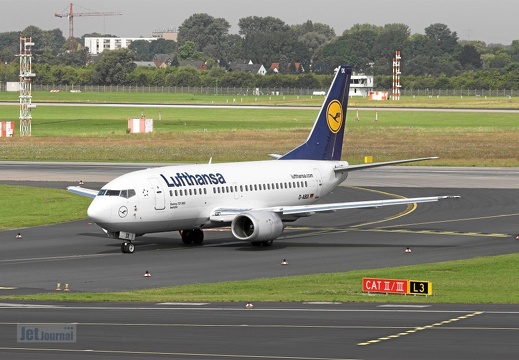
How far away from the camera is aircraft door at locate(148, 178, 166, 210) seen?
54.0 metres

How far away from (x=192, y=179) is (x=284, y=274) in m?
9.81

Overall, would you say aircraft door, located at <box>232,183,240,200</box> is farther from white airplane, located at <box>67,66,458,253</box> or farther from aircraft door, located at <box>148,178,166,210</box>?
aircraft door, located at <box>148,178,166,210</box>

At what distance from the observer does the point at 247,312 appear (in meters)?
36.1

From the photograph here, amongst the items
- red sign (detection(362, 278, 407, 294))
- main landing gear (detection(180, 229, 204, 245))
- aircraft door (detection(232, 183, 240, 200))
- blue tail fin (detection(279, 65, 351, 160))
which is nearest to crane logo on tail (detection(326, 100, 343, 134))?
blue tail fin (detection(279, 65, 351, 160))

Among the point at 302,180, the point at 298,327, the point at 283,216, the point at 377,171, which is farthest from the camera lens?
the point at 377,171

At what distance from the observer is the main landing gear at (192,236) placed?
58406 millimetres

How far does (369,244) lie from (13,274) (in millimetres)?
19148

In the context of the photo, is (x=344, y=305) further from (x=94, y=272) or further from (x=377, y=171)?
(x=377, y=171)

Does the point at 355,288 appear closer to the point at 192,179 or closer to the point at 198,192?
the point at 198,192

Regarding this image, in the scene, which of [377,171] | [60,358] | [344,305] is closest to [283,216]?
[344,305]

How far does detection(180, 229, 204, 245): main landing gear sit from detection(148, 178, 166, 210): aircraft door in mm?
4440

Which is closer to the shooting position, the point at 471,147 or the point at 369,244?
the point at 369,244

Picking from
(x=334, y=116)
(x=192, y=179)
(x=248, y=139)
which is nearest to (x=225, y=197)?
(x=192, y=179)

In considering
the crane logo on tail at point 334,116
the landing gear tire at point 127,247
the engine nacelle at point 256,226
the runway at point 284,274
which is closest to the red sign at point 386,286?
the runway at point 284,274
